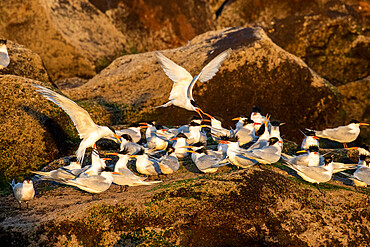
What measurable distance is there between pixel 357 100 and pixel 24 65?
11.8m

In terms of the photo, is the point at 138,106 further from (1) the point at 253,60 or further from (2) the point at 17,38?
(2) the point at 17,38

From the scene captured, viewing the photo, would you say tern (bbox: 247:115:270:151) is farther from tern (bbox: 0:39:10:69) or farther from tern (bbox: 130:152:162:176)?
tern (bbox: 0:39:10:69)

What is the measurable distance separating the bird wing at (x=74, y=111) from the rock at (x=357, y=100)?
39.9 feet

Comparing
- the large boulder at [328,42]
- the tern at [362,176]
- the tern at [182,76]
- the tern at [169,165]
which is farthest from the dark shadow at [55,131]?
the large boulder at [328,42]

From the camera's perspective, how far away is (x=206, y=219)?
7.59 m

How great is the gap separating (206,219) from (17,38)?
43.6 feet

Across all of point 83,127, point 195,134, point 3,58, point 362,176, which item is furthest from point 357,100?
point 83,127

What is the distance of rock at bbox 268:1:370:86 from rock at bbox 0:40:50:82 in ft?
29.8

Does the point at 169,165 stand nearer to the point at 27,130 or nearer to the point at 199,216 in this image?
the point at 199,216

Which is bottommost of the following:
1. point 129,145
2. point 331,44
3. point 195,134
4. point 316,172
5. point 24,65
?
point 331,44

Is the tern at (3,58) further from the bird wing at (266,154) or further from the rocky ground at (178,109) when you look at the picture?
the bird wing at (266,154)

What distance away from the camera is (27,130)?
34.1ft

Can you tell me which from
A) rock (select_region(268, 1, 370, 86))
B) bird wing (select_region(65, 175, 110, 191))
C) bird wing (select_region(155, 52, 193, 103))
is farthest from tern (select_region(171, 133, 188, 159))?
rock (select_region(268, 1, 370, 86))

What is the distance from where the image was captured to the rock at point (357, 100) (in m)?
18.7
